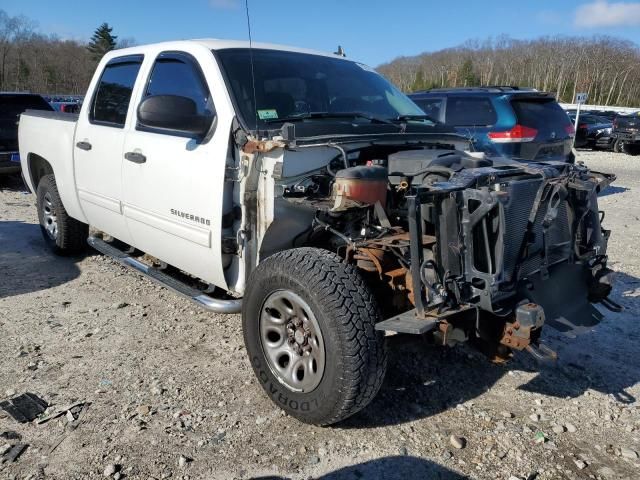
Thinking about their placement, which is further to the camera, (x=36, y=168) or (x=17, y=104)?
(x=17, y=104)

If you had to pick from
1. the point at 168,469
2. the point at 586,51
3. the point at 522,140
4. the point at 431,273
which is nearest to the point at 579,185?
the point at 431,273

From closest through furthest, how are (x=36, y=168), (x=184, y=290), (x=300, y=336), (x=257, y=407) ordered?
1. (x=300, y=336)
2. (x=257, y=407)
3. (x=184, y=290)
4. (x=36, y=168)

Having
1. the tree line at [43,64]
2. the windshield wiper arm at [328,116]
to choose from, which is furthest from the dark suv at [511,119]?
the tree line at [43,64]

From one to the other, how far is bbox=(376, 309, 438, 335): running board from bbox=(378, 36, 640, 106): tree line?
68.8 metres

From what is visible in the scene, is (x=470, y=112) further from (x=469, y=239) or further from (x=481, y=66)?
(x=481, y=66)

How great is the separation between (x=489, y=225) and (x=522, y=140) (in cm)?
645

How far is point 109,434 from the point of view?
2.91m

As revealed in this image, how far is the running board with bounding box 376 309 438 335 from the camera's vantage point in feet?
8.32

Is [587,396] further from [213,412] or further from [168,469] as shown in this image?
[168,469]

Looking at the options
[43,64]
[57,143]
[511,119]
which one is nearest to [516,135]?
[511,119]

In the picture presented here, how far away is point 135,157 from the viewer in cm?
399

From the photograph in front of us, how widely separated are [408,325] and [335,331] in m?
0.36

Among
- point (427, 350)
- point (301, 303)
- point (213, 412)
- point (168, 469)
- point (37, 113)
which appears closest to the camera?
point (168, 469)

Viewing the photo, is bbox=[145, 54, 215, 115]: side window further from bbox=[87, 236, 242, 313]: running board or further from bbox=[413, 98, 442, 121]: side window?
bbox=[413, 98, 442, 121]: side window
